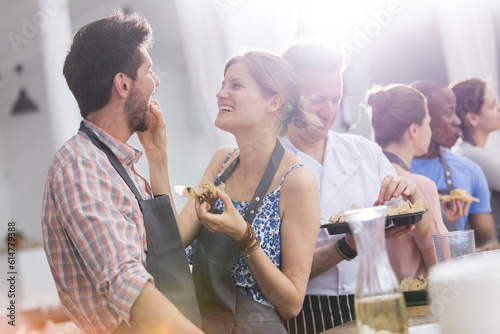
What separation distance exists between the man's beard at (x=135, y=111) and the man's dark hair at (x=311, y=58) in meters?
0.91

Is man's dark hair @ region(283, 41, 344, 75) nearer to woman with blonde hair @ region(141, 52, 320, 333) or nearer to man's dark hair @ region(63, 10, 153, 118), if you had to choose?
woman with blonde hair @ region(141, 52, 320, 333)

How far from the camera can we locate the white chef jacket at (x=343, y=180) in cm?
230

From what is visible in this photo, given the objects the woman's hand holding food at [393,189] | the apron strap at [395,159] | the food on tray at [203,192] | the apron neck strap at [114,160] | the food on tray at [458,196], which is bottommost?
the food on tray at [458,196]

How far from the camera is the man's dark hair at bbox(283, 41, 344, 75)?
2.47 meters

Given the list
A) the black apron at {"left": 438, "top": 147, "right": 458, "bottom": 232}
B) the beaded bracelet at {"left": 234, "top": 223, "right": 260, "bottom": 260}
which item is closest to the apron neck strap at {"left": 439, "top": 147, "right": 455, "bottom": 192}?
the black apron at {"left": 438, "top": 147, "right": 458, "bottom": 232}

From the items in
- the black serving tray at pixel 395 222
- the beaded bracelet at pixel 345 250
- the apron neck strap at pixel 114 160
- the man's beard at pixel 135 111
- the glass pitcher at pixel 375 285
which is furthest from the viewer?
the beaded bracelet at pixel 345 250

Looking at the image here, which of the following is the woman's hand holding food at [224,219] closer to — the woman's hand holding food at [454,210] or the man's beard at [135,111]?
the man's beard at [135,111]

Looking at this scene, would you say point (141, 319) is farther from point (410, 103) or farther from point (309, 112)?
point (410, 103)

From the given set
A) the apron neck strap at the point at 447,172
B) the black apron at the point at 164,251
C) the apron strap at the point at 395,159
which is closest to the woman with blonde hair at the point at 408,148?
the apron strap at the point at 395,159

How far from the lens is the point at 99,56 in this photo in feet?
5.42

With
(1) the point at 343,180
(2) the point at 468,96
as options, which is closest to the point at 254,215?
(1) the point at 343,180

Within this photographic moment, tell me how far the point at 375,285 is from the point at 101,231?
2.26 feet

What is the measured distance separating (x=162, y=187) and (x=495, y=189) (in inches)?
78.2

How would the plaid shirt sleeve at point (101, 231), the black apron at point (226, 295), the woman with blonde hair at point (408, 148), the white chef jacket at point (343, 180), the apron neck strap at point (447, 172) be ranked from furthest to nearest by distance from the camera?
1. the apron neck strap at point (447, 172)
2. the woman with blonde hair at point (408, 148)
3. the white chef jacket at point (343, 180)
4. the black apron at point (226, 295)
5. the plaid shirt sleeve at point (101, 231)
